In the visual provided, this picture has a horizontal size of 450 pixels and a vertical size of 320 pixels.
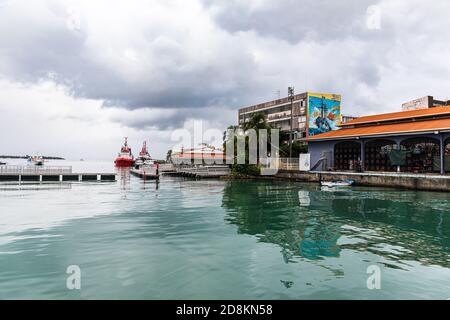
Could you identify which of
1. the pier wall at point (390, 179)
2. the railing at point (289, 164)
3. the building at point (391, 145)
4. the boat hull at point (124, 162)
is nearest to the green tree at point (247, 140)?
the railing at point (289, 164)

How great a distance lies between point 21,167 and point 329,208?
40159 millimetres

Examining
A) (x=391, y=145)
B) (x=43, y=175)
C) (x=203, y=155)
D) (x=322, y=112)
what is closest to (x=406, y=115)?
(x=391, y=145)

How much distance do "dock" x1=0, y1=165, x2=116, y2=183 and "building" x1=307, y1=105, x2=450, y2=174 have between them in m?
29.9

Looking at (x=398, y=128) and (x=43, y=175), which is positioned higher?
(x=398, y=128)

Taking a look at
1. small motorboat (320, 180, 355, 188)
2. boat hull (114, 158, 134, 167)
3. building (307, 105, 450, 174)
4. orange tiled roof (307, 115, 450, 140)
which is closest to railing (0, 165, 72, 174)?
small motorboat (320, 180, 355, 188)

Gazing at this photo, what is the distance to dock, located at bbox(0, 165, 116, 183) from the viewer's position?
40125mm

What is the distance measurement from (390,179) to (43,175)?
41.8m

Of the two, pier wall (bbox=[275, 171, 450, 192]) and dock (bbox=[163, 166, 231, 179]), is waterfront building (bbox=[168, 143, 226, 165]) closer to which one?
dock (bbox=[163, 166, 231, 179])

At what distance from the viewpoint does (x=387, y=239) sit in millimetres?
11172

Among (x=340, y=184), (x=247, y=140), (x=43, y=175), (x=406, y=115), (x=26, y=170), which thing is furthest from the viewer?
(x=247, y=140)

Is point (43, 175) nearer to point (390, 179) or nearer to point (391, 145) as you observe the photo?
point (390, 179)

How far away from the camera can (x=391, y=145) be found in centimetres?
3428

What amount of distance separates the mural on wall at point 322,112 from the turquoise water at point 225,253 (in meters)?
49.5
